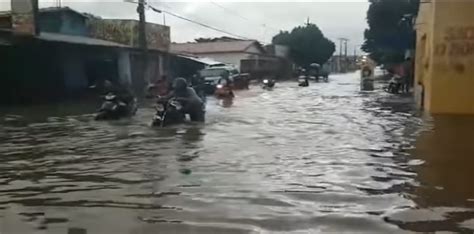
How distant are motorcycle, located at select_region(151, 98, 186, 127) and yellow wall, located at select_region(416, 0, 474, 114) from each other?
827 centimetres

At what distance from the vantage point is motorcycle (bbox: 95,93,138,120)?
18.5 meters

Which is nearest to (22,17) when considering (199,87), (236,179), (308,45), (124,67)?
(199,87)

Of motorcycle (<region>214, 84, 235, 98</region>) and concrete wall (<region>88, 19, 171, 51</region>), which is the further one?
concrete wall (<region>88, 19, 171, 51</region>)

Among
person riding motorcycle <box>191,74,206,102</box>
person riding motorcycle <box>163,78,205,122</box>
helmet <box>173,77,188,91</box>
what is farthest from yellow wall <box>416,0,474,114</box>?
helmet <box>173,77,188,91</box>

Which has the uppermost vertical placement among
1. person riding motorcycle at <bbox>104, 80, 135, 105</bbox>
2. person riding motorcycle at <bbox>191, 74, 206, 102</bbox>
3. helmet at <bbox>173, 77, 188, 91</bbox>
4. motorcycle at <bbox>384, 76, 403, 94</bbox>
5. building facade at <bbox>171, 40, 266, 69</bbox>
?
building facade at <bbox>171, 40, 266, 69</bbox>

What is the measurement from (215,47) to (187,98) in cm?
6054

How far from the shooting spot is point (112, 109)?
18.4m

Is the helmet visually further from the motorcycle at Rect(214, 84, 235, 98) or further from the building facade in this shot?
the building facade

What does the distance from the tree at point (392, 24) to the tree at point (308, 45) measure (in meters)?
31.4

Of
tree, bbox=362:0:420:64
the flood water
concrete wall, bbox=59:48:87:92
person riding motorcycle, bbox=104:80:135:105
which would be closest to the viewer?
the flood water

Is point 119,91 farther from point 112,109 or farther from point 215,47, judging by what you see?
point 215,47

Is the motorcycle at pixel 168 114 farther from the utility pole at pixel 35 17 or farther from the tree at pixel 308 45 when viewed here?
the tree at pixel 308 45

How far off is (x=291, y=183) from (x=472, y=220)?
2.53 m

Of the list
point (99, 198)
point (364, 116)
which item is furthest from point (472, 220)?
point (364, 116)
